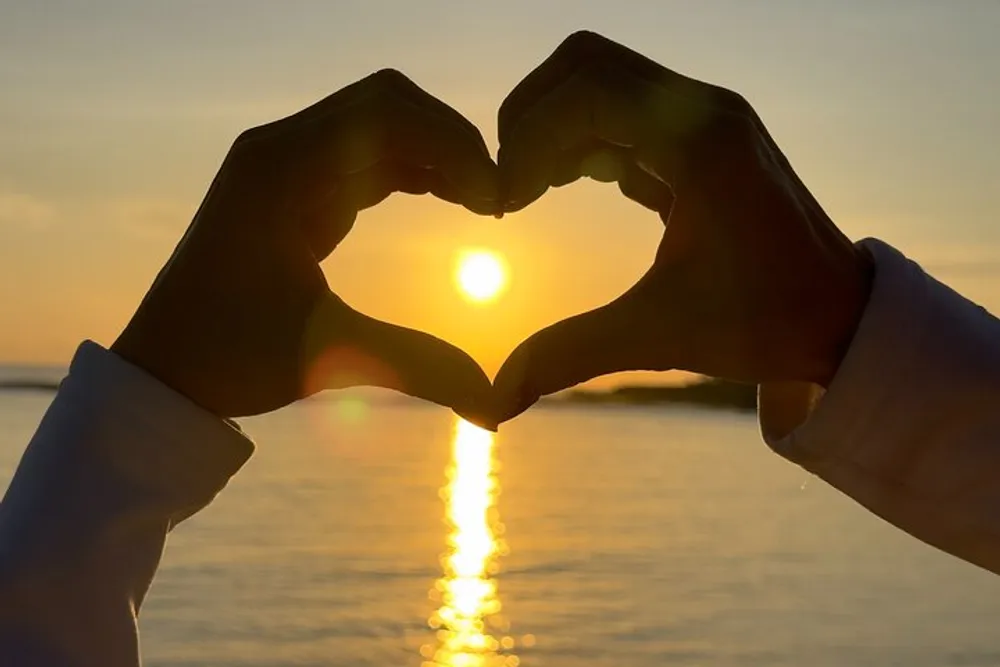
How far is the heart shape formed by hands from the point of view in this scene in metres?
1.19

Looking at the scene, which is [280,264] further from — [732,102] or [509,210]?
[732,102]

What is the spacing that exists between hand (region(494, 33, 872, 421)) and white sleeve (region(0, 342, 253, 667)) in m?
0.37

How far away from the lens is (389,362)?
118cm

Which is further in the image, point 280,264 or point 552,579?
point 552,579

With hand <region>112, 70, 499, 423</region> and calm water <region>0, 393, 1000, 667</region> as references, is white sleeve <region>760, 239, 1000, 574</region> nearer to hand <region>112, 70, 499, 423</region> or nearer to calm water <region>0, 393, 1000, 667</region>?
hand <region>112, 70, 499, 423</region>

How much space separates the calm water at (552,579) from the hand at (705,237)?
8083 millimetres

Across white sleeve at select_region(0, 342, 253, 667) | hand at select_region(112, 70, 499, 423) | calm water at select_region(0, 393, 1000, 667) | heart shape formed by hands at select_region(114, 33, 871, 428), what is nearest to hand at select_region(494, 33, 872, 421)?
heart shape formed by hands at select_region(114, 33, 871, 428)

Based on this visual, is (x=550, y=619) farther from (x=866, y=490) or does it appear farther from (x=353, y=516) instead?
(x=866, y=490)

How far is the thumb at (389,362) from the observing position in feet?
3.74

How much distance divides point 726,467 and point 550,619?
2009cm

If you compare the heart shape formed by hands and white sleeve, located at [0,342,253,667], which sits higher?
the heart shape formed by hands

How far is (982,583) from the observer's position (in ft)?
43.1

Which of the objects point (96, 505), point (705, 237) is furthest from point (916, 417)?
point (96, 505)

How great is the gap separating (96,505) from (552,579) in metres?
11.8
